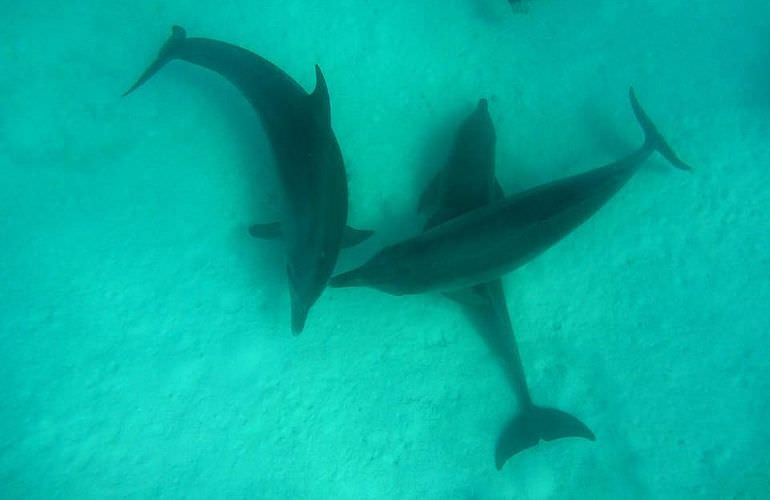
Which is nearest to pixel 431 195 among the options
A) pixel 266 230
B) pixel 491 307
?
pixel 491 307

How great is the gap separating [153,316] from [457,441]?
3897 millimetres

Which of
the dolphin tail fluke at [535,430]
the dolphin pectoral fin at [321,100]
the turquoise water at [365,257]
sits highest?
the dolphin pectoral fin at [321,100]

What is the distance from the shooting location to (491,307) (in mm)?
5090

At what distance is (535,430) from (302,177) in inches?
147

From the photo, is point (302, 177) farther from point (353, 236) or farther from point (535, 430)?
point (535, 430)

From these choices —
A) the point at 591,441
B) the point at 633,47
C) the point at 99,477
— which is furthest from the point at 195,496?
the point at 633,47

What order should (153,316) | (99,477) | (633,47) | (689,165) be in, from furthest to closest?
(633,47) → (689,165) → (153,316) → (99,477)

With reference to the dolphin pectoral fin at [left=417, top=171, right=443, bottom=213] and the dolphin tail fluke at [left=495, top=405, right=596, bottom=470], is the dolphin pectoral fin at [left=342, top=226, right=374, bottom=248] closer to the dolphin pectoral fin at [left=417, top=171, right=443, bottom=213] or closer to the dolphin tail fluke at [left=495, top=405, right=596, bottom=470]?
the dolphin pectoral fin at [left=417, top=171, right=443, bottom=213]

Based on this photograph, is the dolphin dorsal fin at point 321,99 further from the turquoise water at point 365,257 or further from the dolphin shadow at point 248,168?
the turquoise water at point 365,257

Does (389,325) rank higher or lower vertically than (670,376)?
higher

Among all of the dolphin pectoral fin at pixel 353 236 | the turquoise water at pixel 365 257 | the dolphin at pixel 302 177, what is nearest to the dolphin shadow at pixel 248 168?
the turquoise water at pixel 365 257

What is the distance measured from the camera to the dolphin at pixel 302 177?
14.2 feet

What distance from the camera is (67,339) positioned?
545 cm

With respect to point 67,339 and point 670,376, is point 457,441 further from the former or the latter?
point 67,339
